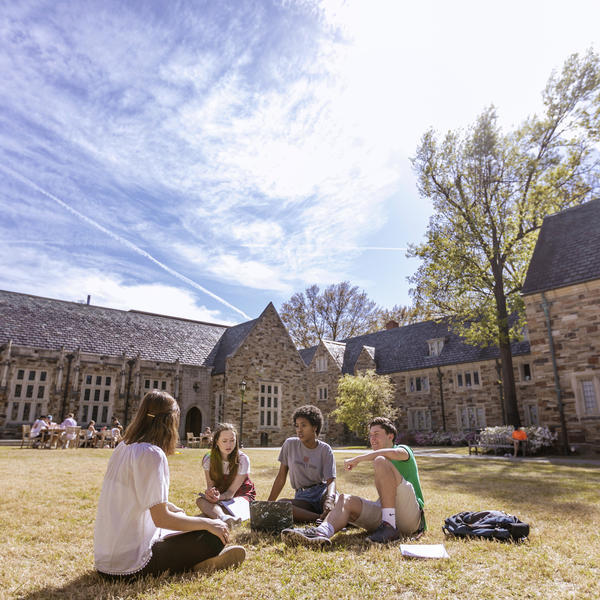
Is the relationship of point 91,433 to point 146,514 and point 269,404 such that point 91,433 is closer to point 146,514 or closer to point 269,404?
point 269,404

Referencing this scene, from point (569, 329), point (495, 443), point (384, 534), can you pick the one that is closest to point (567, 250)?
point (569, 329)

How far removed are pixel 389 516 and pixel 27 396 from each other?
73.2 ft

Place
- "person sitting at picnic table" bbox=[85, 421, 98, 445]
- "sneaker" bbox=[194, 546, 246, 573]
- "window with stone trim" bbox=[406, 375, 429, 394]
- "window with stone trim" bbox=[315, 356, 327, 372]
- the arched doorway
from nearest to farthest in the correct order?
"sneaker" bbox=[194, 546, 246, 573]
"person sitting at picnic table" bbox=[85, 421, 98, 445]
the arched doorway
"window with stone trim" bbox=[406, 375, 429, 394]
"window with stone trim" bbox=[315, 356, 327, 372]

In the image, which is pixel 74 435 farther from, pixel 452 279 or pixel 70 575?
pixel 452 279

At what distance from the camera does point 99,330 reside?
25.5 meters

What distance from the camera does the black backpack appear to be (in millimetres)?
4539

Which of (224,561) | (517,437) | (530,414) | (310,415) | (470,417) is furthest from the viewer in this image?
(470,417)

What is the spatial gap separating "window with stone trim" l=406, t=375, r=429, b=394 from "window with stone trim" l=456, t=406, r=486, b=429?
2891 millimetres

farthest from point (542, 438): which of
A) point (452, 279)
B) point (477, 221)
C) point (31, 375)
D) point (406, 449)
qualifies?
point (31, 375)

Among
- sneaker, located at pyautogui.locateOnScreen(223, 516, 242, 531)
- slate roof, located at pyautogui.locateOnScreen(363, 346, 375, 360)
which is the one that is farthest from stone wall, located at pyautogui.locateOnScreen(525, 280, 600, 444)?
slate roof, located at pyautogui.locateOnScreen(363, 346, 375, 360)

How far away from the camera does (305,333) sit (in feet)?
148

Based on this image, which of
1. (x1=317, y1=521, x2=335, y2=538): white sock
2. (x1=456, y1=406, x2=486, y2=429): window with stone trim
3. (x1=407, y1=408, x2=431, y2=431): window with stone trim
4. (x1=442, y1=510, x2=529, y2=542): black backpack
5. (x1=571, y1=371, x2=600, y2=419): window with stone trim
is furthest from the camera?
(x1=407, y1=408, x2=431, y2=431): window with stone trim

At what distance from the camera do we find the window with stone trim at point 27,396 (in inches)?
830

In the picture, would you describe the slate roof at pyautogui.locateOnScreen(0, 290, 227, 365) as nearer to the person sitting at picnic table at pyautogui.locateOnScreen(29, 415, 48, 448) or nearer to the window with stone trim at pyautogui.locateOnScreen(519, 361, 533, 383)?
the person sitting at picnic table at pyautogui.locateOnScreen(29, 415, 48, 448)
